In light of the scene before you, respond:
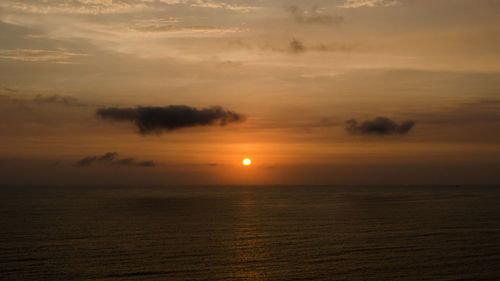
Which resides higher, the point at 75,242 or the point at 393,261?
the point at 75,242

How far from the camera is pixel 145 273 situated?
51.6m

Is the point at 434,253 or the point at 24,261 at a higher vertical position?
Answer: the point at 24,261

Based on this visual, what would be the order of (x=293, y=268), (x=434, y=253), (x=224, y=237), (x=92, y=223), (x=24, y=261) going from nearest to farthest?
(x=293, y=268), (x=24, y=261), (x=434, y=253), (x=224, y=237), (x=92, y=223)

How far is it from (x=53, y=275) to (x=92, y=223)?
55094mm

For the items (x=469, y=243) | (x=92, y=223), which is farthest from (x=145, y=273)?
(x=92, y=223)

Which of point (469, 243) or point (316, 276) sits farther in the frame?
point (469, 243)

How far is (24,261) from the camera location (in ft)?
190

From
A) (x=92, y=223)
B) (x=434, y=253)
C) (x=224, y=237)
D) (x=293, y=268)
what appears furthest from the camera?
(x=92, y=223)

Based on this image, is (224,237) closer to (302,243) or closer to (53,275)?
(302,243)

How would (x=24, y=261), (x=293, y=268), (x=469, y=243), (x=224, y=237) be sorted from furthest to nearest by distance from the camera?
1. (x=224, y=237)
2. (x=469, y=243)
3. (x=24, y=261)
4. (x=293, y=268)

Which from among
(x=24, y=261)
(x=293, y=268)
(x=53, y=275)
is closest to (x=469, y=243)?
(x=293, y=268)

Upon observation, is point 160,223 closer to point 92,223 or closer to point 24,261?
point 92,223

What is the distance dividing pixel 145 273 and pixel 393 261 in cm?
3053

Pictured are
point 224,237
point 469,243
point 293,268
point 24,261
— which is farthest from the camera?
point 224,237
